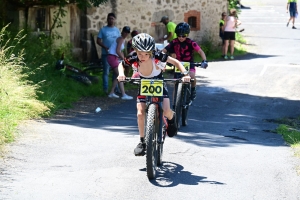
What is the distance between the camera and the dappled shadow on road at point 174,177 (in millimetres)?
7555

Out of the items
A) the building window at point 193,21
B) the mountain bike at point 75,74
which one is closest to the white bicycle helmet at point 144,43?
the mountain bike at point 75,74

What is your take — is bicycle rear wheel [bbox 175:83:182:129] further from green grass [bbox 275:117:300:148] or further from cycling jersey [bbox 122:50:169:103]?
A: cycling jersey [bbox 122:50:169:103]

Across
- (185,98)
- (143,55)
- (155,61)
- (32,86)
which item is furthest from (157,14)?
(143,55)

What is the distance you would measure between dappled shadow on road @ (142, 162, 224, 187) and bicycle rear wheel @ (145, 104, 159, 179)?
0.16 metres

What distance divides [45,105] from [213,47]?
14.6 meters

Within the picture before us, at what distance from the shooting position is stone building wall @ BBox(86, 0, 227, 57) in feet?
68.2

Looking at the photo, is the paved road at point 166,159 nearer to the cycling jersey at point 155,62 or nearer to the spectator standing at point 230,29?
the cycling jersey at point 155,62

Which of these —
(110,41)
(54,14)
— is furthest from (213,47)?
(110,41)

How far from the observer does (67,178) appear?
7.57 meters

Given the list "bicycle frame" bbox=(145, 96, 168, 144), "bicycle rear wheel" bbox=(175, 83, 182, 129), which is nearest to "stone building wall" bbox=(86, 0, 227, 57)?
"bicycle rear wheel" bbox=(175, 83, 182, 129)

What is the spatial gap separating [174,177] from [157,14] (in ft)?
52.0

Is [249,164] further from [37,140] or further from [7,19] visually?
[7,19]

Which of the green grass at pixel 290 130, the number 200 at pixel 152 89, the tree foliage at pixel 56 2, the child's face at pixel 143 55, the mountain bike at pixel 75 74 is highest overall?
the tree foliage at pixel 56 2

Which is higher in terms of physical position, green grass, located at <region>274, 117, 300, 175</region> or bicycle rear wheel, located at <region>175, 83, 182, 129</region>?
bicycle rear wheel, located at <region>175, 83, 182, 129</region>
